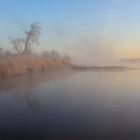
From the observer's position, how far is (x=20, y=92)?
44.8 feet

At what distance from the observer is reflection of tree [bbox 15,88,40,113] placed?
10.0m

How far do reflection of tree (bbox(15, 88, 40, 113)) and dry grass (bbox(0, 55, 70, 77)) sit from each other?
23.2ft

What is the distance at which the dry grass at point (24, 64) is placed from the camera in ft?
68.6

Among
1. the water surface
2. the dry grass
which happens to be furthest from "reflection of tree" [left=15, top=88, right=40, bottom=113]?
the dry grass

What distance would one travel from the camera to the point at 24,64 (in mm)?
25453

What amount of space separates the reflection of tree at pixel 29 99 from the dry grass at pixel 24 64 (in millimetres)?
7083

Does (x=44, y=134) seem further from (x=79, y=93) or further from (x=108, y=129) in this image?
(x=79, y=93)

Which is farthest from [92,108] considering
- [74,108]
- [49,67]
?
[49,67]

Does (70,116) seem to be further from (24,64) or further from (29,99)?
(24,64)

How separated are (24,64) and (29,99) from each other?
1408 centimetres

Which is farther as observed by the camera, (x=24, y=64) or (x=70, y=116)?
(x=24, y=64)

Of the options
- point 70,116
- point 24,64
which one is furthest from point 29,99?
point 24,64

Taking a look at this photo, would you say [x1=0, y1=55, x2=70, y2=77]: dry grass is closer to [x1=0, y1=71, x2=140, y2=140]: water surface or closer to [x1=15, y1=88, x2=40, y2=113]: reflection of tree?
[x1=15, y1=88, x2=40, y2=113]: reflection of tree

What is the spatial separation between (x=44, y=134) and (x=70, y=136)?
27.2 inches
